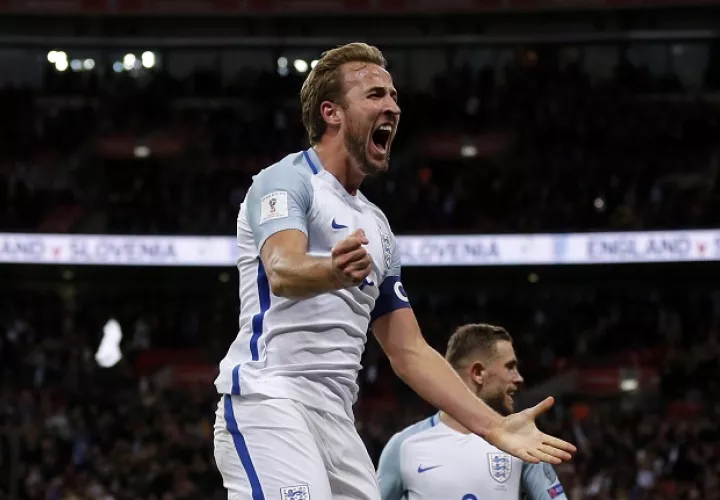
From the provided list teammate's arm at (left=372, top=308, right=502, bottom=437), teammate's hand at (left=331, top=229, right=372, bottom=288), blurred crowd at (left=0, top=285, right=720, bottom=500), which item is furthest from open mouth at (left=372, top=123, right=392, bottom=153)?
blurred crowd at (left=0, top=285, right=720, bottom=500)

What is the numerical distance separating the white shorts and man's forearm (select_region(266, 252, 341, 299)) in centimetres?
49

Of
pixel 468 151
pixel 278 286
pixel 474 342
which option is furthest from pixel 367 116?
pixel 468 151

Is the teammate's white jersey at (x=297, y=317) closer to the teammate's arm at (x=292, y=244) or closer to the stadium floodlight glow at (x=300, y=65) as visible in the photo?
the teammate's arm at (x=292, y=244)

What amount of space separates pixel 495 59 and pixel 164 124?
336 inches

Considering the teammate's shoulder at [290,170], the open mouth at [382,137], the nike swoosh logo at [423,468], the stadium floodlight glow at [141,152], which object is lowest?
the nike swoosh logo at [423,468]

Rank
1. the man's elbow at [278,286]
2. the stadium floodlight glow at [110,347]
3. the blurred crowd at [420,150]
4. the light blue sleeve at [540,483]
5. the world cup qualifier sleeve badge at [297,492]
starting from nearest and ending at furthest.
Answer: the man's elbow at [278,286]
the world cup qualifier sleeve badge at [297,492]
the light blue sleeve at [540,483]
the stadium floodlight glow at [110,347]
the blurred crowd at [420,150]

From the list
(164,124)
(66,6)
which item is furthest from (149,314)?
(66,6)

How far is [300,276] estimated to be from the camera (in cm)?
379

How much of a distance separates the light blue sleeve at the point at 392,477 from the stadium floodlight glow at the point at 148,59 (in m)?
25.7

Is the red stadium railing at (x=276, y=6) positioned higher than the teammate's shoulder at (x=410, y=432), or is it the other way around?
the red stadium railing at (x=276, y=6)

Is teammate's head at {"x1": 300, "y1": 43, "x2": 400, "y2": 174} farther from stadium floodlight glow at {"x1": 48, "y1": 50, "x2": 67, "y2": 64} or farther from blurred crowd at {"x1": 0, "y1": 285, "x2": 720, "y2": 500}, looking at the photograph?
stadium floodlight glow at {"x1": 48, "y1": 50, "x2": 67, "y2": 64}

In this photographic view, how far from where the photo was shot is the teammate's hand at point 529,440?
405cm

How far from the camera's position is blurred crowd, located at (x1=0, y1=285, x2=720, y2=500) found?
19.2 m

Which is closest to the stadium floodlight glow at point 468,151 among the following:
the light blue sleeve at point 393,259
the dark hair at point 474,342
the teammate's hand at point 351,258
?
the dark hair at point 474,342
